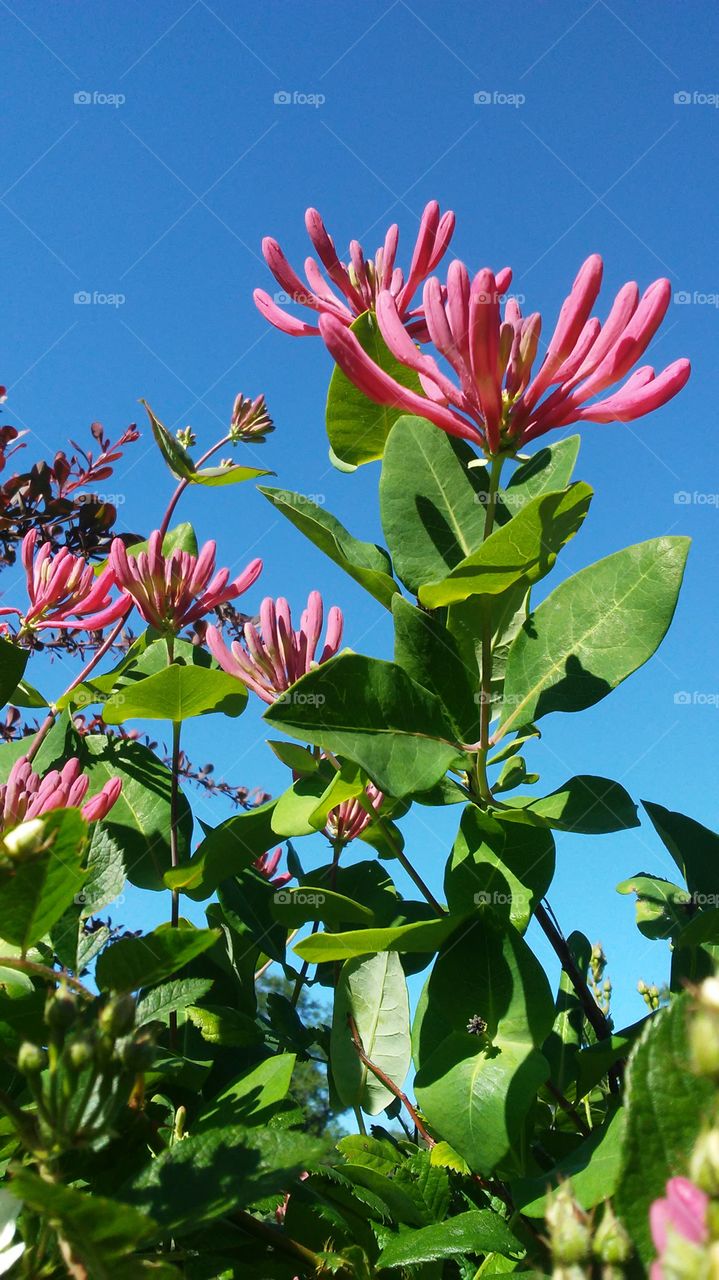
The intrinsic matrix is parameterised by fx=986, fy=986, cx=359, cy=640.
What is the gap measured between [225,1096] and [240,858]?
1.10 feet

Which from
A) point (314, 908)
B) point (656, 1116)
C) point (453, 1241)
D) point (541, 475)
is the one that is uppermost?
point (541, 475)

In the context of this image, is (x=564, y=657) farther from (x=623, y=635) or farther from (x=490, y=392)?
(x=490, y=392)

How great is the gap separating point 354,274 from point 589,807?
0.72 metres

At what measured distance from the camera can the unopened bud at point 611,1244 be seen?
0.39 meters

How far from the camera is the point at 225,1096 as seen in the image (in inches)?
28.6

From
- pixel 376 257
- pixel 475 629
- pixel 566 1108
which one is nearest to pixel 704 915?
pixel 566 1108

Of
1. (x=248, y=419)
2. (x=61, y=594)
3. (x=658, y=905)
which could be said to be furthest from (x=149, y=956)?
(x=248, y=419)

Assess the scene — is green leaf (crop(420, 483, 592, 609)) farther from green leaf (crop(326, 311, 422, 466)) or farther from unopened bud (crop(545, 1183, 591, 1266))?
unopened bud (crop(545, 1183, 591, 1266))

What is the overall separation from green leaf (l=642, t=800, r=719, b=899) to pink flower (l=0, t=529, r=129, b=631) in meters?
0.78

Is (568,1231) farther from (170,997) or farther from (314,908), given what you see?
(314,908)

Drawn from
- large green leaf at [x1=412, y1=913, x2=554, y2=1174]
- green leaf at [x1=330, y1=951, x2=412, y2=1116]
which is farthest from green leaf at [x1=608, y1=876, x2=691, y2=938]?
large green leaf at [x1=412, y1=913, x2=554, y2=1174]

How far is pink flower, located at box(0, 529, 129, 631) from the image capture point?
1405mm

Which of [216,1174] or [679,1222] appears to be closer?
[679,1222]

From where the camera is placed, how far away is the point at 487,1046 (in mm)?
826
